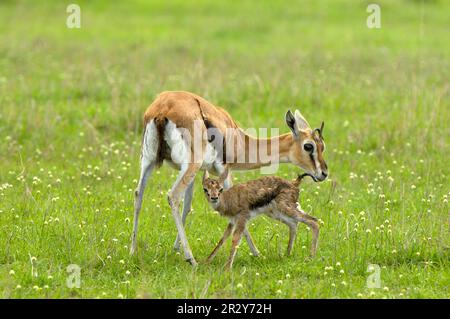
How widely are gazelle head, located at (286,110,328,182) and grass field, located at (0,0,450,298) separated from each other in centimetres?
57

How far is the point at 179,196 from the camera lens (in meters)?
7.04

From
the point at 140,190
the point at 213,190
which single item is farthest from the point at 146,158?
the point at 213,190

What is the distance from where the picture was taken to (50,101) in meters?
12.5

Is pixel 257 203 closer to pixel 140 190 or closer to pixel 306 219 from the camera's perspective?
pixel 306 219

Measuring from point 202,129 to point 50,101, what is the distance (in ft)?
19.1

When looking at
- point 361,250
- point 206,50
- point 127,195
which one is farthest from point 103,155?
point 206,50

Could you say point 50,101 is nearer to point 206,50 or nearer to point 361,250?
point 206,50

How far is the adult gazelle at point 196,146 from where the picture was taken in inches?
279

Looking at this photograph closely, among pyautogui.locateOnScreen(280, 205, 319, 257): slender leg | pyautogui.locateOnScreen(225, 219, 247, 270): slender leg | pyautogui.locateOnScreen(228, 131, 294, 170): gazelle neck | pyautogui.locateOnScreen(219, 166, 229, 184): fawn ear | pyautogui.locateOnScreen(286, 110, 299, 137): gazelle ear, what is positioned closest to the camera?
pyautogui.locateOnScreen(225, 219, 247, 270): slender leg

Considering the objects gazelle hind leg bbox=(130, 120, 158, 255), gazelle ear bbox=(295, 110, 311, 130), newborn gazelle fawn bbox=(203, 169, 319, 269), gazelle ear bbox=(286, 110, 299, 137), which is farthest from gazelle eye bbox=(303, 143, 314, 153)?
gazelle hind leg bbox=(130, 120, 158, 255)

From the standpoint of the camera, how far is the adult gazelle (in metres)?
7.08

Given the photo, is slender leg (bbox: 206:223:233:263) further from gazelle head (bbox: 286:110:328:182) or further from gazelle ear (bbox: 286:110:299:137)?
gazelle ear (bbox: 286:110:299:137)

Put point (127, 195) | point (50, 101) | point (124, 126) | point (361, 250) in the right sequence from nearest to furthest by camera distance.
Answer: point (361, 250) → point (127, 195) → point (124, 126) → point (50, 101)

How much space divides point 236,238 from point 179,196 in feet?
1.91
